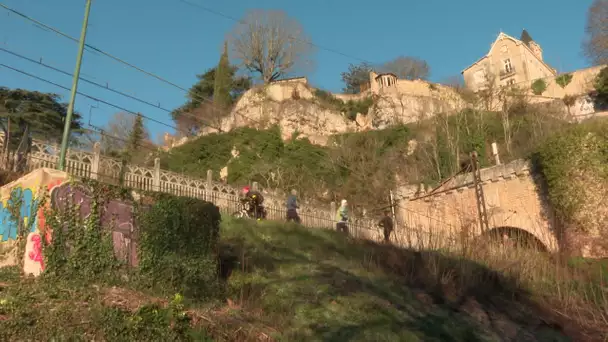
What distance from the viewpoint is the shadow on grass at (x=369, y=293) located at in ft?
26.0

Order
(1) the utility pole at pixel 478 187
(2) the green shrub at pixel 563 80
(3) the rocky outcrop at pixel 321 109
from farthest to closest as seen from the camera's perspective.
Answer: (2) the green shrub at pixel 563 80
(3) the rocky outcrop at pixel 321 109
(1) the utility pole at pixel 478 187

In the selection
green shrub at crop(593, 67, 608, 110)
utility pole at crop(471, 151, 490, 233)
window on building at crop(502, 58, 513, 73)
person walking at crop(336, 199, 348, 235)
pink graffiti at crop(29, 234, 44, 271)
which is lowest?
pink graffiti at crop(29, 234, 44, 271)

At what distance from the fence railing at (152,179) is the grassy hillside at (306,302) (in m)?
2.64

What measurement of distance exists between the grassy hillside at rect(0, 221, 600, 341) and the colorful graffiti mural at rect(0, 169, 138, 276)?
429 millimetres

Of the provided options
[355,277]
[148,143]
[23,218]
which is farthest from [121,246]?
[148,143]

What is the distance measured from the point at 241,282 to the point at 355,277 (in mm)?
2315

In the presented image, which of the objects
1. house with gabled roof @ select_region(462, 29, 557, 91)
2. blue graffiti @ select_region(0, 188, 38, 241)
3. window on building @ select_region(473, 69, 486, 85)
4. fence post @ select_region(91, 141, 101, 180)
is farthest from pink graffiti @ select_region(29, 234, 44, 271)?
window on building @ select_region(473, 69, 486, 85)

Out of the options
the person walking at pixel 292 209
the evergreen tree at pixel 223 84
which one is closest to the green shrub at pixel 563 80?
the evergreen tree at pixel 223 84

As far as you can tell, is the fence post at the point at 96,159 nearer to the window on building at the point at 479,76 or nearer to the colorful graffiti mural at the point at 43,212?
the colorful graffiti mural at the point at 43,212

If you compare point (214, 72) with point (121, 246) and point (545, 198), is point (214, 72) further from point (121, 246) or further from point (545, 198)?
point (121, 246)

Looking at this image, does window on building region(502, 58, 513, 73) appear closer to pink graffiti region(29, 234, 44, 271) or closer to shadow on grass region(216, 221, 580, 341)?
shadow on grass region(216, 221, 580, 341)

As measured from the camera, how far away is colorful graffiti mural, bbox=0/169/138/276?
25.2 ft

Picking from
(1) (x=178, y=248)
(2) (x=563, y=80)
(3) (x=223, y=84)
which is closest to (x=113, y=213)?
(1) (x=178, y=248)

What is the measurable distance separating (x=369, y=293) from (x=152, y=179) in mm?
7465
